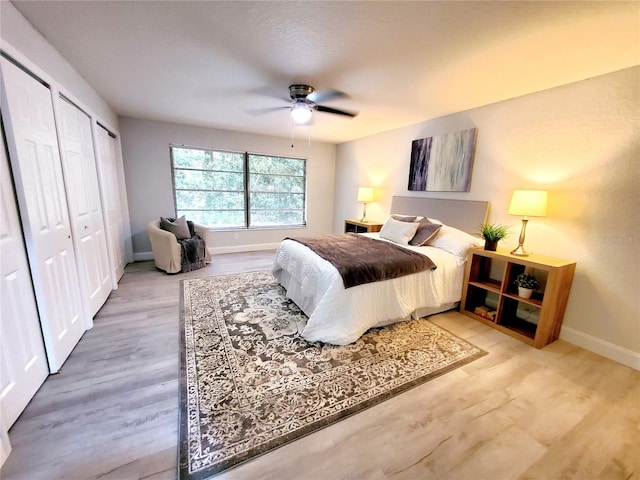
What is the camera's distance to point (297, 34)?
1.77 metres

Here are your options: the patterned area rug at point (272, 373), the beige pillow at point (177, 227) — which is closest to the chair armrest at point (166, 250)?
the beige pillow at point (177, 227)

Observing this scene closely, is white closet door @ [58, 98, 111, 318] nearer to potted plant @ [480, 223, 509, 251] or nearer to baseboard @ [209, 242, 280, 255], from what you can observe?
baseboard @ [209, 242, 280, 255]

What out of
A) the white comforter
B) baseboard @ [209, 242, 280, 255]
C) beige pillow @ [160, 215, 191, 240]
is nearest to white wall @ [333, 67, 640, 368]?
the white comforter

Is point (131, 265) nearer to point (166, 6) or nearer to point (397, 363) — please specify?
point (166, 6)

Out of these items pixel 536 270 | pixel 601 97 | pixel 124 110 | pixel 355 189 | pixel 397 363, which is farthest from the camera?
pixel 355 189

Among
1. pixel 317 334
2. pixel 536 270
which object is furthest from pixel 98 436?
pixel 536 270

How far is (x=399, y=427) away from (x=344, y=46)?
257 centimetres

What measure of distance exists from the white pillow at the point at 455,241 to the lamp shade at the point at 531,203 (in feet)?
1.98

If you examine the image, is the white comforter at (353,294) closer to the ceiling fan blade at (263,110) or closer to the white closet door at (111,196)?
the ceiling fan blade at (263,110)

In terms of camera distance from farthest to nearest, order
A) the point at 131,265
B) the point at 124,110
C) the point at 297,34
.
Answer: the point at 131,265 → the point at 124,110 → the point at 297,34

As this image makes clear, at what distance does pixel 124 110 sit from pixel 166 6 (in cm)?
297

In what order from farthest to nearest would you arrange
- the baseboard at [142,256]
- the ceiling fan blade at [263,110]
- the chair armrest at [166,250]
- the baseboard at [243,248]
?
the baseboard at [243,248]
the baseboard at [142,256]
the chair armrest at [166,250]
the ceiling fan blade at [263,110]

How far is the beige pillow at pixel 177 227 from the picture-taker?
4.12m

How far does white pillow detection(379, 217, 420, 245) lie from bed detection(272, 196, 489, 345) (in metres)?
0.15
